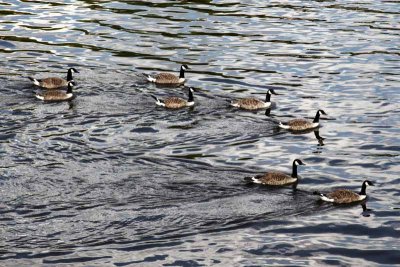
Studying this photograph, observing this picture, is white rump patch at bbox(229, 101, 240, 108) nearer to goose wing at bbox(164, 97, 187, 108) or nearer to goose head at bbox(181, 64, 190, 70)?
goose wing at bbox(164, 97, 187, 108)

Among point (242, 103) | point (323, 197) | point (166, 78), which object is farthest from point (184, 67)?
point (323, 197)

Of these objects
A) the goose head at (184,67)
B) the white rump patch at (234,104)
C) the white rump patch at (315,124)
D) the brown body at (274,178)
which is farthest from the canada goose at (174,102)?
the brown body at (274,178)

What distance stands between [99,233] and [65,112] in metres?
10.0

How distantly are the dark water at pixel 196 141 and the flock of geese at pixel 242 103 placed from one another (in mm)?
290

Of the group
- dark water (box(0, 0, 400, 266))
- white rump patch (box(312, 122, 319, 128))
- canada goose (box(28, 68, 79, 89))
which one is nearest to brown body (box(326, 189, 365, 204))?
dark water (box(0, 0, 400, 266))

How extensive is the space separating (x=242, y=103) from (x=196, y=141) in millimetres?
3814

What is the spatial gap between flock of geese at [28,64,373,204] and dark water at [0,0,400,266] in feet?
0.95

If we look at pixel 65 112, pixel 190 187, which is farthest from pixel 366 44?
pixel 190 187

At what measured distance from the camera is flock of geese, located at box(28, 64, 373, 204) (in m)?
25.4

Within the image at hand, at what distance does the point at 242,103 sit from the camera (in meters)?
32.4

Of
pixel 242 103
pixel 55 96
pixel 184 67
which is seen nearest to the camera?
pixel 242 103

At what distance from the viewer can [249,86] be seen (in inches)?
1415

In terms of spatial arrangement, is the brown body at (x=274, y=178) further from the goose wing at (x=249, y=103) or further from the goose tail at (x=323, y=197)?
the goose wing at (x=249, y=103)

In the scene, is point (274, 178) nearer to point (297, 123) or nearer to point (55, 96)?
point (297, 123)
